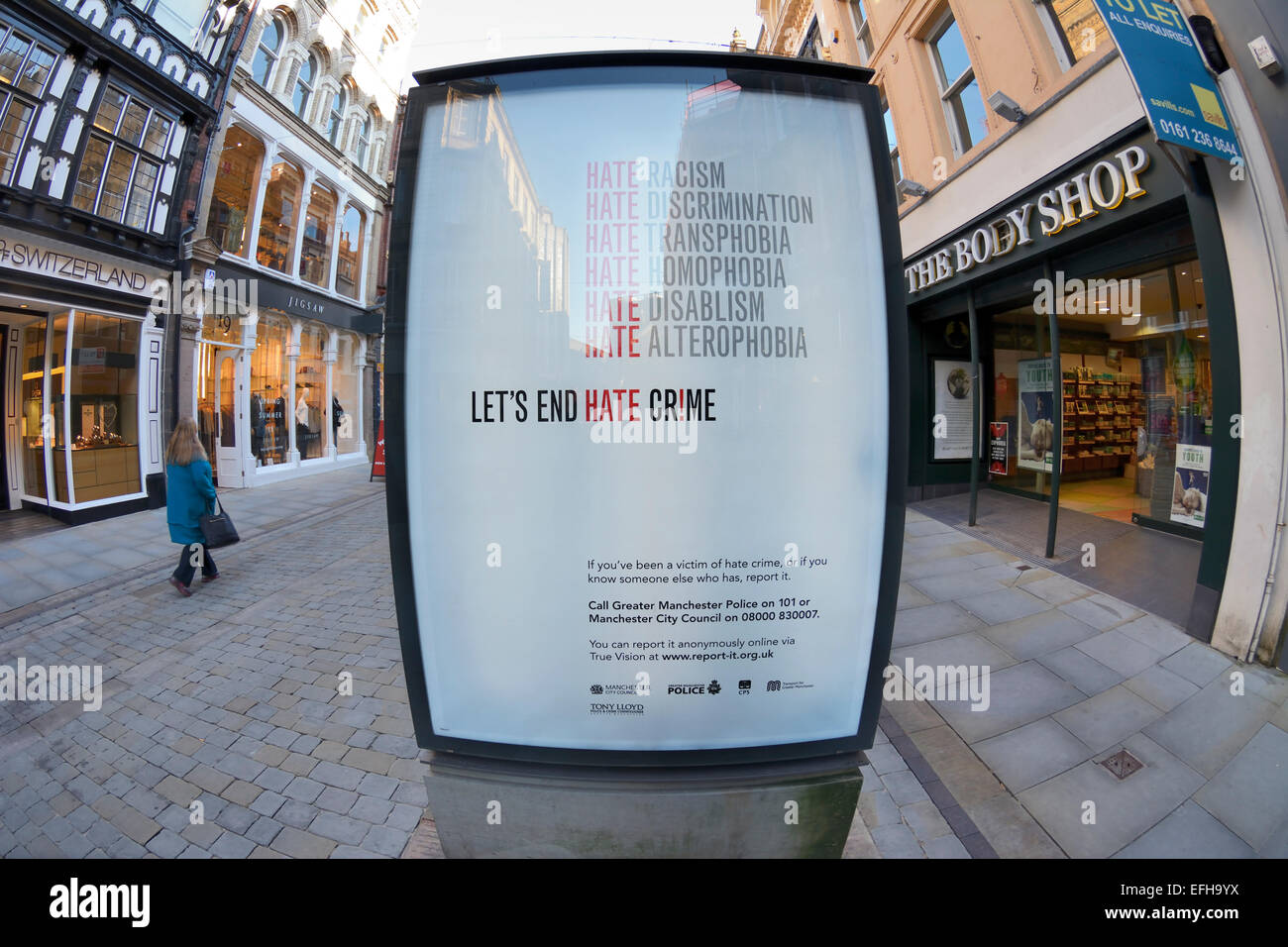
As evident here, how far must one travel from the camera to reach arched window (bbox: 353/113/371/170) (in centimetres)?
1593

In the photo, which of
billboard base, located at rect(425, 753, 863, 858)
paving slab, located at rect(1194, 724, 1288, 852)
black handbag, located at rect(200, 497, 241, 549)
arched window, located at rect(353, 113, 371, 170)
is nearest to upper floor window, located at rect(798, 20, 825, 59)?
arched window, located at rect(353, 113, 371, 170)

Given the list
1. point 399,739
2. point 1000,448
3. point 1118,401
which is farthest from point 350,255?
point 1118,401

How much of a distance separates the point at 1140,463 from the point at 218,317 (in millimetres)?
19468

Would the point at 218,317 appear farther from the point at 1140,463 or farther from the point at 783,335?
the point at 1140,463

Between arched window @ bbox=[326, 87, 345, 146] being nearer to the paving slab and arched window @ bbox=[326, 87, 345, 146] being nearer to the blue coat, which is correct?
the blue coat

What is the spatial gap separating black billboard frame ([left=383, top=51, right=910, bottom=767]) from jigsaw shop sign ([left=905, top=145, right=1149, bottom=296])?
5604 millimetres

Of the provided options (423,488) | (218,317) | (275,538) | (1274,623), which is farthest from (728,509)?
(218,317)

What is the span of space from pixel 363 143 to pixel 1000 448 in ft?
71.9

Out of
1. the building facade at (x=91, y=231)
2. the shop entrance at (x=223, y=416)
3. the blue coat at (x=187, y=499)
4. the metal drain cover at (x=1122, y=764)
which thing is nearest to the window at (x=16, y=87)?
the building facade at (x=91, y=231)

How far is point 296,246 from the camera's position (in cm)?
1365

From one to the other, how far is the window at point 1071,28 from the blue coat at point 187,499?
1183 centimetres

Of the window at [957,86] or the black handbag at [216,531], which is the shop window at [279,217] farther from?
the window at [957,86]

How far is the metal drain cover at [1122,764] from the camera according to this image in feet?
8.84

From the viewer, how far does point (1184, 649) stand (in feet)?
12.6
